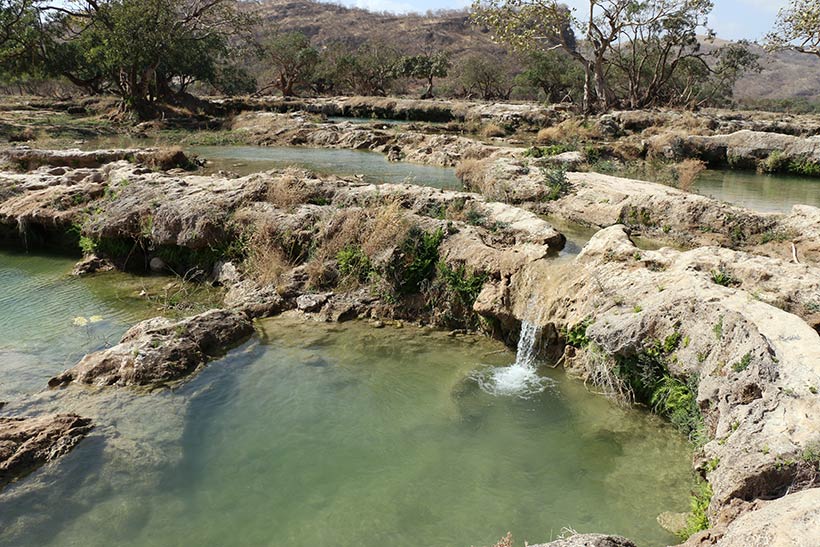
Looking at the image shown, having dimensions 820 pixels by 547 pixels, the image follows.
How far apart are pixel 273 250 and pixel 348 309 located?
231cm

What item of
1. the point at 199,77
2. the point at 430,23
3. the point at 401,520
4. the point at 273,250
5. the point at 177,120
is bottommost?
the point at 401,520

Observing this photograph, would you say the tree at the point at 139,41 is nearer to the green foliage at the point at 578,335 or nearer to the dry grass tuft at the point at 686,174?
the dry grass tuft at the point at 686,174

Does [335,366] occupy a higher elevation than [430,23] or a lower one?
lower

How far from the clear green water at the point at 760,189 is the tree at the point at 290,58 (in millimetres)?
46043

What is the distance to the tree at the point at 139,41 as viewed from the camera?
117 ft

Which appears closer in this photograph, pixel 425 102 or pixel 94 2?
pixel 94 2

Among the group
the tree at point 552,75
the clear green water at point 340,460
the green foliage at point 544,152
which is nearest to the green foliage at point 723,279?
the clear green water at point 340,460

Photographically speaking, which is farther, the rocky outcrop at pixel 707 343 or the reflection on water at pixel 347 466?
the reflection on water at pixel 347 466

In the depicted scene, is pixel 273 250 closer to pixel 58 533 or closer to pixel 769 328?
pixel 58 533

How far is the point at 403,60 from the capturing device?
62.4m

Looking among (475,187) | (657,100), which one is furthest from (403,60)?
(475,187)

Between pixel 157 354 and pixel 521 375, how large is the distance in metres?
5.06

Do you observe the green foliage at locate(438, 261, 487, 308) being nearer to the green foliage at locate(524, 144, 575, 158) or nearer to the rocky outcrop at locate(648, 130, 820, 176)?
the green foliage at locate(524, 144, 575, 158)

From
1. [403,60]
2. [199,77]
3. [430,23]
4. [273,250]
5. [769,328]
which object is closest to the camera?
[769,328]
